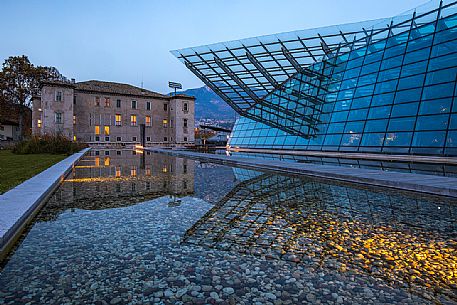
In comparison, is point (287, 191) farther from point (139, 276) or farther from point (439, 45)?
point (439, 45)

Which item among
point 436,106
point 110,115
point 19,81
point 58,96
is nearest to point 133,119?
point 110,115

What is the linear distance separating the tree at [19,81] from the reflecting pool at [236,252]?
178 ft

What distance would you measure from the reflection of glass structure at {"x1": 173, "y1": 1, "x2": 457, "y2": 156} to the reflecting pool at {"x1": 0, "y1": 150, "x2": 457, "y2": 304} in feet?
45.7

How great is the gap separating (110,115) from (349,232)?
56912 mm

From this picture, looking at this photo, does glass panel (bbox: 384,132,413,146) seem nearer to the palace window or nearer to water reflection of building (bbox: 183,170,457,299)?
water reflection of building (bbox: 183,170,457,299)

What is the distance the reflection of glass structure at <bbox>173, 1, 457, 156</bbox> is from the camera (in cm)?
1922

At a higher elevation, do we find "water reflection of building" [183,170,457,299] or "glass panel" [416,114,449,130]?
"glass panel" [416,114,449,130]

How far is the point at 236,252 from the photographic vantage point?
166 inches

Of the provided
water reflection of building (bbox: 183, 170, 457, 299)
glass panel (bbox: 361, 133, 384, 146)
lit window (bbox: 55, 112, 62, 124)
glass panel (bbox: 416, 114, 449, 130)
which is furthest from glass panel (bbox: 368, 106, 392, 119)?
lit window (bbox: 55, 112, 62, 124)

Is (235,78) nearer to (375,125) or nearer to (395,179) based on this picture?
(375,125)

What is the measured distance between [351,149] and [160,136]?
45.1m

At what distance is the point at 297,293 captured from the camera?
3.06m

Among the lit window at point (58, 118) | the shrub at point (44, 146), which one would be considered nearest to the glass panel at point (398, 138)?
the shrub at point (44, 146)

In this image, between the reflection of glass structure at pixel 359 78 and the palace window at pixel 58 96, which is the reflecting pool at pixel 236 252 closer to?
the reflection of glass structure at pixel 359 78
